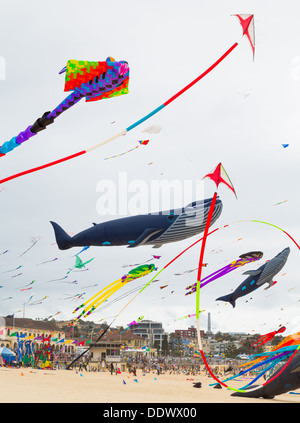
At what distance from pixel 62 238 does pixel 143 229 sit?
Result: 201 cm

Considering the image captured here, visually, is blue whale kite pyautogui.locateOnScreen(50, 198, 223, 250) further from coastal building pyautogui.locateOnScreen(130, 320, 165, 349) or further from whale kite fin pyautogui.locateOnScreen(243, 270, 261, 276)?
coastal building pyautogui.locateOnScreen(130, 320, 165, 349)

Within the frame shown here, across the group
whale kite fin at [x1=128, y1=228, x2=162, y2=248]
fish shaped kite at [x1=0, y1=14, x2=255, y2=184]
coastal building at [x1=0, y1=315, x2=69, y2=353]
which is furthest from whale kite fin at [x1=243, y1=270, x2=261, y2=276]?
coastal building at [x1=0, y1=315, x2=69, y2=353]

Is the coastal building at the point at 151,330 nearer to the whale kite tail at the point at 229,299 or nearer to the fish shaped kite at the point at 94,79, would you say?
the whale kite tail at the point at 229,299

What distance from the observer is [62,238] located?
38.8ft

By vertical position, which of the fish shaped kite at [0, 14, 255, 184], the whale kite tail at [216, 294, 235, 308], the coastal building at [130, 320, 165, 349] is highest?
the fish shaped kite at [0, 14, 255, 184]

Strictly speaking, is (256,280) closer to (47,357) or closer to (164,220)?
(164,220)

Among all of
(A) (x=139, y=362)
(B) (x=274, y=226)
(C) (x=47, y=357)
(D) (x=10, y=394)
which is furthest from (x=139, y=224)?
(A) (x=139, y=362)

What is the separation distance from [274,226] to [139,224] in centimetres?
442

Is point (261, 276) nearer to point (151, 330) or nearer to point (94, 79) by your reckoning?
point (94, 79)

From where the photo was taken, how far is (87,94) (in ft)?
21.5

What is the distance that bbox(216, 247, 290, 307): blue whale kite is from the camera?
755 inches

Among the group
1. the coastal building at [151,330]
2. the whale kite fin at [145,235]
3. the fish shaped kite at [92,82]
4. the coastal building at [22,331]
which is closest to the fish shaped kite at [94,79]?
the fish shaped kite at [92,82]

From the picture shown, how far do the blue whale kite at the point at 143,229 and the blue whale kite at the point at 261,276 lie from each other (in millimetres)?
7930

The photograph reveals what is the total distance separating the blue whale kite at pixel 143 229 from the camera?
38.3 feet
